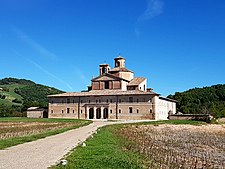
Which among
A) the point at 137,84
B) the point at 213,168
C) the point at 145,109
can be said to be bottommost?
the point at 213,168

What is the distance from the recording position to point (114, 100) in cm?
6312

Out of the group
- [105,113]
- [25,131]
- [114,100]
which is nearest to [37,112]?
[105,113]

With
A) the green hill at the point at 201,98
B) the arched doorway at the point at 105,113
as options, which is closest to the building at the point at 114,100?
the arched doorway at the point at 105,113

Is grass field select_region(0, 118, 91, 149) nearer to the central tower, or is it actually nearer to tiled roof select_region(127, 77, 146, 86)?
tiled roof select_region(127, 77, 146, 86)

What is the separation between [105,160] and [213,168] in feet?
16.2

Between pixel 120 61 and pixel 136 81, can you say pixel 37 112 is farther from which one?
pixel 136 81

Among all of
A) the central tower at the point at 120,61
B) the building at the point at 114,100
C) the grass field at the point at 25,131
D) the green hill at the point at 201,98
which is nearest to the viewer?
the grass field at the point at 25,131

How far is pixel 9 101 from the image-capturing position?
11706cm

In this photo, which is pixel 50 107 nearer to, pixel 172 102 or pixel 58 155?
pixel 172 102

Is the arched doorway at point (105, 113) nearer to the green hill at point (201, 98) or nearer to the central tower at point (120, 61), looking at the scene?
the central tower at point (120, 61)

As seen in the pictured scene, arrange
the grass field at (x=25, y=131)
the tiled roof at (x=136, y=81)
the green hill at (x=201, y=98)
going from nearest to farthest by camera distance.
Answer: the grass field at (x=25, y=131) < the tiled roof at (x=136, y=81) < the green hill at (x=201, y=98)

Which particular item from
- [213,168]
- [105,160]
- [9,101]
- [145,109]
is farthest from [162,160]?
[9,101]

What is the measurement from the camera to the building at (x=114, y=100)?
6064 centimetres

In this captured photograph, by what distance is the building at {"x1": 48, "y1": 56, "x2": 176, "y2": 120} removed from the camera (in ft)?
199
